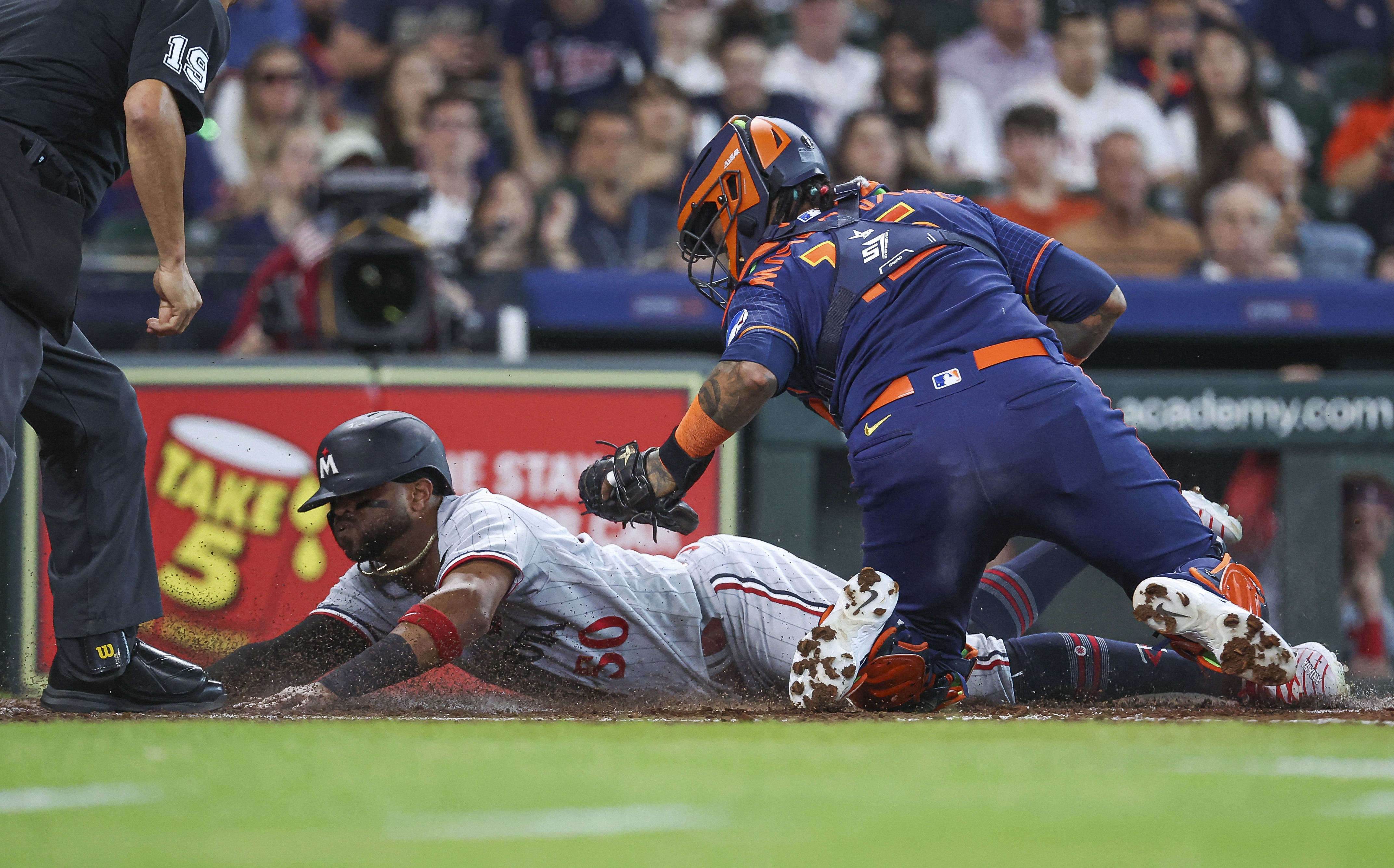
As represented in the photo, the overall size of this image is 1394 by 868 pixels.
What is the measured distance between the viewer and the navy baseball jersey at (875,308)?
390 centimetres

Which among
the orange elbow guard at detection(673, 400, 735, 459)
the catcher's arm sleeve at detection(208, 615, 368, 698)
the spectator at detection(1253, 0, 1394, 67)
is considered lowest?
the catcher's arm sleeve at detection(208, 615, 368, 698)

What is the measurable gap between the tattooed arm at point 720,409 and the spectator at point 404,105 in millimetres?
4741

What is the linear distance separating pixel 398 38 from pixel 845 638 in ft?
20.7

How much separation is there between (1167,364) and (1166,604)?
12.2 feet

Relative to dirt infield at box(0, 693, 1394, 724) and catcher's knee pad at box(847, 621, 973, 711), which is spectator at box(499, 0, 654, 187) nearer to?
dirt infield at box(0, 693, 1394, 724)

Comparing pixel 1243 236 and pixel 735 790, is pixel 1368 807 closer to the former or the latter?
pixel 735 790

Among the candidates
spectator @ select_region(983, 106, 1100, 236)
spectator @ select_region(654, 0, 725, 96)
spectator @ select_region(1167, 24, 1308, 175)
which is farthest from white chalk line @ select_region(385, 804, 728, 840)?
spectator @ select_region(1167, 24, 1308, 175)

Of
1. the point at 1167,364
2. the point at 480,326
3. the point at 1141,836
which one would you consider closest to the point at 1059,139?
the point at 1167,364

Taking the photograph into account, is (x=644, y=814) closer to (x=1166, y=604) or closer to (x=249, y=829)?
(x=249, y=829)

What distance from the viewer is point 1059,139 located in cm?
862

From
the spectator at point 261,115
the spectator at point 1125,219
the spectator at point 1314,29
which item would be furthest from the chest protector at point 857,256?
the spectator at point 1314,29

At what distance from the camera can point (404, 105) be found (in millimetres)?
8320

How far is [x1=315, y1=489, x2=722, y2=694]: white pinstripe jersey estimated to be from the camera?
161 inches

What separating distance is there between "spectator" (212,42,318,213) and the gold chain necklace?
167 inches
